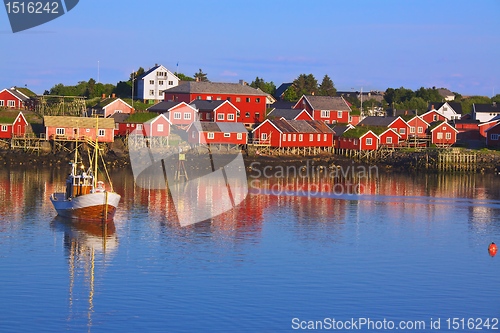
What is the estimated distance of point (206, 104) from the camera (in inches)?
3236

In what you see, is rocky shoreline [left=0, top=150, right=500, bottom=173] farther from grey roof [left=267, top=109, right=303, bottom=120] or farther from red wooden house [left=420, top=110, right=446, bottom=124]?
red wooden house [left=420, top=110, right=446, bottom=124]

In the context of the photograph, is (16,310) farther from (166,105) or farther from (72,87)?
(72,87)

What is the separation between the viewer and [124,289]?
27578 mm

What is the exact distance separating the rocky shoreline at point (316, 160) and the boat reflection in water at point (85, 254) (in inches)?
1150

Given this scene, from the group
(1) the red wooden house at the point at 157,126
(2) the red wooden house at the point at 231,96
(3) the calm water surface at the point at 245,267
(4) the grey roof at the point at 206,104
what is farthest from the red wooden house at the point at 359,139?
(3) the calm water surface at the point at 245,267

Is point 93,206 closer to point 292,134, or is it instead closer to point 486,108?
point 292,134

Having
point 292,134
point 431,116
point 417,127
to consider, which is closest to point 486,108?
point 431,116

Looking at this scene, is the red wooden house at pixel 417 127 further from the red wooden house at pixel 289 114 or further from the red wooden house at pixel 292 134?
the red wooden house at pixel 289 114

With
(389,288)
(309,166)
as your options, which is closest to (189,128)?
(309,166)

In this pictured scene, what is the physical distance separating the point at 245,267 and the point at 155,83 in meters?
66.1

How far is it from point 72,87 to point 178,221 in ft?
236

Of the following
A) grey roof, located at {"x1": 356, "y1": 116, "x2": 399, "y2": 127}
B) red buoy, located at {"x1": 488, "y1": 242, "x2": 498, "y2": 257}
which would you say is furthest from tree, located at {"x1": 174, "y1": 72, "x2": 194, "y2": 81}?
red buoy, located at {"x1": 488, "y1": 242, "x2": 498, "y2": 257}

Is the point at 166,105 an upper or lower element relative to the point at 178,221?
upper

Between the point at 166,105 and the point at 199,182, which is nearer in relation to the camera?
the point at 199,182
